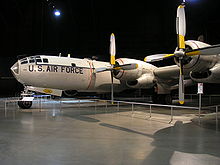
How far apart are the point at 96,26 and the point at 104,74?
862cm

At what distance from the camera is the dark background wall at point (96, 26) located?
54.5ft

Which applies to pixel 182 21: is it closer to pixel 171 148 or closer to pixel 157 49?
pixel 171 148

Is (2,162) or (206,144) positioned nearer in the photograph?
(2,162)

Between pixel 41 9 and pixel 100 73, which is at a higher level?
pixel 41 9

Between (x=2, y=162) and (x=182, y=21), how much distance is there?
627cm

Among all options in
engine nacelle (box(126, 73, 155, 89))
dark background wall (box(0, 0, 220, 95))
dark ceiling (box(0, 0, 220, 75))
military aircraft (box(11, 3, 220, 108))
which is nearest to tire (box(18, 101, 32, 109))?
military aircraft (box(11, 3, 220, 108))

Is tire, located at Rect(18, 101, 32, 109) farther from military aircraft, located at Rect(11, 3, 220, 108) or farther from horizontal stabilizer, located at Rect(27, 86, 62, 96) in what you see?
horizontal stabilizer, located at Rect(27, 86, 62, 96)

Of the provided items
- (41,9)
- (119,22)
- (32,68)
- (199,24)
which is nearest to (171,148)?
(32,68)

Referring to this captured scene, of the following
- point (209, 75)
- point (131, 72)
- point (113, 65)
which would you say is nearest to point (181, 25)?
point (209, 75)

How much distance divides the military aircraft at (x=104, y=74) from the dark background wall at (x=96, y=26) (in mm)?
6927

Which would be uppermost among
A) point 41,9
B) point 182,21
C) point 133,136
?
point 41,9

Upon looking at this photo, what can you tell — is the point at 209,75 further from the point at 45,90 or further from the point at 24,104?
the point at 24,104

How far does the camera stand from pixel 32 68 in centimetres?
975

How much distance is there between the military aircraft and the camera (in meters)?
7.62
